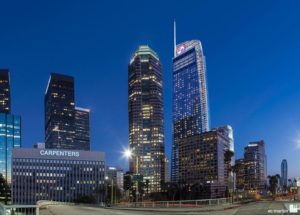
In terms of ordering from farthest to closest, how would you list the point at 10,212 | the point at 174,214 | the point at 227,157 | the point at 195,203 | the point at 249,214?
the point at 227,157 < the point at 195,203 < the point at 174,214 < the point at 249,214 < the point at 10,212

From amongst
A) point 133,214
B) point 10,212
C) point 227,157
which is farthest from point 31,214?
point 227,157

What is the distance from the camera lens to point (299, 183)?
7719 cm

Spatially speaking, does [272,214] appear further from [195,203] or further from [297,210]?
[195,203]

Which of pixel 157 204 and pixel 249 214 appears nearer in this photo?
pixel 249 214

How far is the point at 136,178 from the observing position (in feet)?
266

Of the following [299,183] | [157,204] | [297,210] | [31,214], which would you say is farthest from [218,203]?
[31,214]

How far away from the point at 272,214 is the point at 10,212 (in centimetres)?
1855

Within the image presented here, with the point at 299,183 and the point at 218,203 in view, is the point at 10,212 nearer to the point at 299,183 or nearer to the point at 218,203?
the point at 218,203

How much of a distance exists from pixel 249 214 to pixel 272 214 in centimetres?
266

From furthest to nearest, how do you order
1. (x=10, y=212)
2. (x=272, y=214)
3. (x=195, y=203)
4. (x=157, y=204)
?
(x=157, y=204)
(x=195, y=203)
(x=272, y=214)
(x=10, y=212)

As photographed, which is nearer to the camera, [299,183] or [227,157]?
[299,183]

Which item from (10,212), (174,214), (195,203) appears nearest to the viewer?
(10,212)

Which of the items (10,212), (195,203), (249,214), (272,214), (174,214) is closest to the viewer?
(10,212)

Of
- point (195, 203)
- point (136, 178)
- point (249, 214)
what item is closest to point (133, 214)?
point (249, 214)
